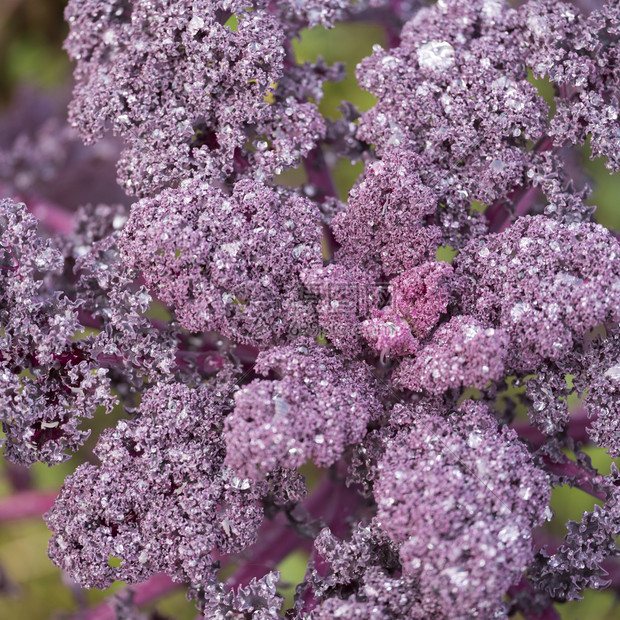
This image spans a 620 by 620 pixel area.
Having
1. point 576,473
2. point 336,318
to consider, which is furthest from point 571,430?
point 336,318

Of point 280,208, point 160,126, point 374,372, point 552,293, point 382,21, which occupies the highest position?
point 382,21

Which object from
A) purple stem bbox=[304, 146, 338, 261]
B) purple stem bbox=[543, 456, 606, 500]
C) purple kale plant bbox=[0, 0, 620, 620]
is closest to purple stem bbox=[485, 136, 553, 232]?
purple kale plant bbox=[0, 0, 620, 620]

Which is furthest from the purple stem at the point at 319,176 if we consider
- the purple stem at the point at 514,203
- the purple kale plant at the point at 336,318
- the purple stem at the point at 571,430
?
the purple stem at the point at 571,430

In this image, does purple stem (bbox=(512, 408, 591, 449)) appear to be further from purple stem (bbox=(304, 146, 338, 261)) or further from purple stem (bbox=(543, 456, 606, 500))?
purple stem (bbox=(304, 146, 338, 261))

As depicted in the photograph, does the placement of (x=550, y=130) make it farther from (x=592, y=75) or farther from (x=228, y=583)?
(x=228, y=583)

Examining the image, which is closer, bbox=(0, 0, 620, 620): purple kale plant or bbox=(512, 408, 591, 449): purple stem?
bbox=(0, 0, 620, 620): purple kale plant

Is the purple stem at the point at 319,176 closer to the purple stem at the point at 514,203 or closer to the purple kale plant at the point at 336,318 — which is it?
the purple kale plant at the point at 336,318

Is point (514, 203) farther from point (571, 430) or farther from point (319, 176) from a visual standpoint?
point (571, 430)

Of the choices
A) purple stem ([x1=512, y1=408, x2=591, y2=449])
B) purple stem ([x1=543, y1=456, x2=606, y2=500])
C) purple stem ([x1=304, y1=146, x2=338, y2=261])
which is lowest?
purple stem ([x1=543, y1=456, x2=606, y2=500])

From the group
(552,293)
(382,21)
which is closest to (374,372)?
(552,293)
